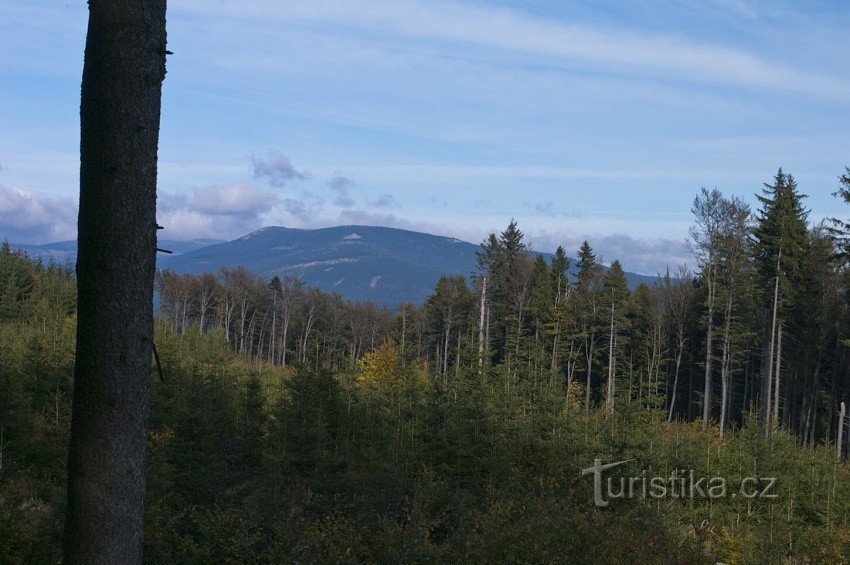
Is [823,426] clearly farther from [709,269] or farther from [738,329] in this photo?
[709,269]

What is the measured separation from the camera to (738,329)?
4162 cm

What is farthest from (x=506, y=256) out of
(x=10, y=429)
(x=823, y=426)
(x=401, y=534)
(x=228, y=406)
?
(x=401, y=534)

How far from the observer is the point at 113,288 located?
3.59 metres

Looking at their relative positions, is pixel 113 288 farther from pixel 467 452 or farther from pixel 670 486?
pixel 670 486

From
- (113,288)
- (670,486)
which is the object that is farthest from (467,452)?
(113,288)

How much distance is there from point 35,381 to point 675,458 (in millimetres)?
17092

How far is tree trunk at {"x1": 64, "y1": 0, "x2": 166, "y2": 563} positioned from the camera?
3551 mm

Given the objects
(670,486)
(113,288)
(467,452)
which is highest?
(113,288)

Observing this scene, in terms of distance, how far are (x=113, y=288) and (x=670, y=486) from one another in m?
14.3

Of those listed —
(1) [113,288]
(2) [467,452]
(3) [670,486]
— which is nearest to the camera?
(1) [113,288]

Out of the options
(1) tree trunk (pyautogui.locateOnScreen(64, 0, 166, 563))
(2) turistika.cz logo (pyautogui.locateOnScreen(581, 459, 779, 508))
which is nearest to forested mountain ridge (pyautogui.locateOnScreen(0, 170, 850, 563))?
(2) turistika.cz logo (pyautogui.locateOnScreen(581, 459, 779, 508))

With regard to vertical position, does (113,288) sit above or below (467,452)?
above

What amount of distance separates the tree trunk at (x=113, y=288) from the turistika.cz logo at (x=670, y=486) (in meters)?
9.83

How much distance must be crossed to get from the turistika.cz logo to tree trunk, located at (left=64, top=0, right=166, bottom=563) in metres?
9.83
